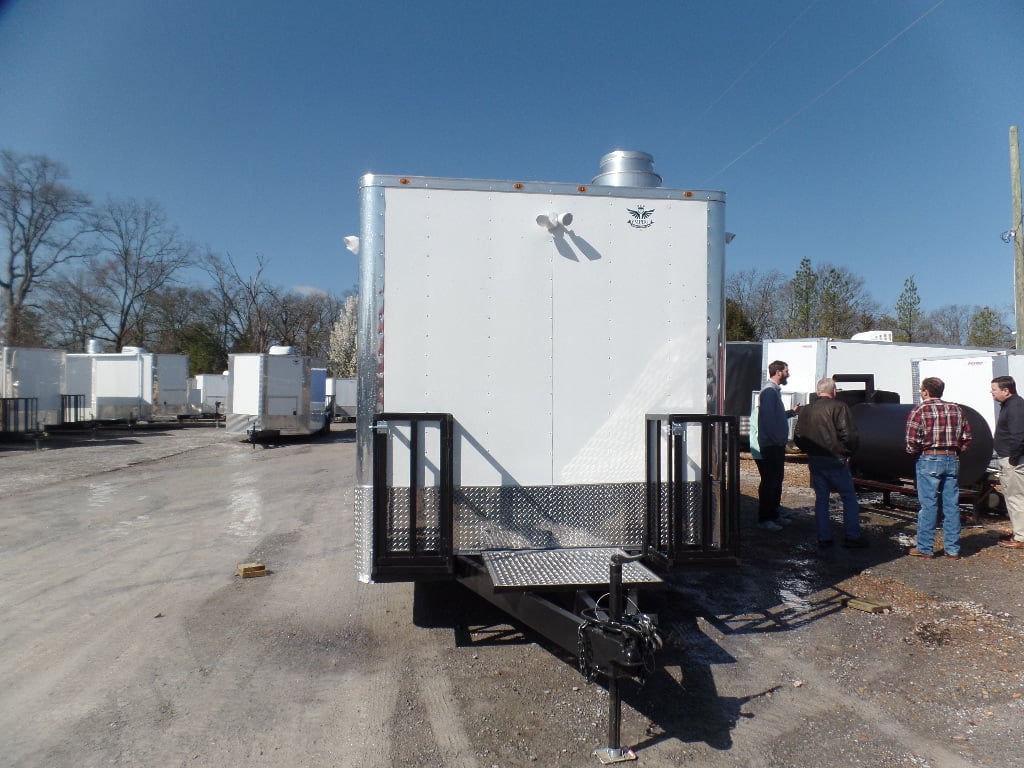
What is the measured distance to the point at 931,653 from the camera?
4.30 metres

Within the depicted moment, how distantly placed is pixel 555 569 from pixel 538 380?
1164 mm

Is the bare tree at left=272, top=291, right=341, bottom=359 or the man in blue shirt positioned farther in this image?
the bare tree at left=272, top=291, right=341, bottom=359

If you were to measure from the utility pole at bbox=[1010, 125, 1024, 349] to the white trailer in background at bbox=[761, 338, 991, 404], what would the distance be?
140 centimetres

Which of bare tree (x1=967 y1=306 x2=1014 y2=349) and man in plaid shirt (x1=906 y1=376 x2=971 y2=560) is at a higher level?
bare tree (x1=967 y1=306 x2=1014 y2=349)

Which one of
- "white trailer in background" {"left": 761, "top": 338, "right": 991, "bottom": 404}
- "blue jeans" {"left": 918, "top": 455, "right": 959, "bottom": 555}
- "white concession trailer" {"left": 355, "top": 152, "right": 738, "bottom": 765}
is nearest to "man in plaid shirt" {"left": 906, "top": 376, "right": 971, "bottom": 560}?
"blue jeans" {"left": 918, "top": 455, "right": 959, "bottom": 555}

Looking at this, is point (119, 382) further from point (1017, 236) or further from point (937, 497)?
point (1017, 236)

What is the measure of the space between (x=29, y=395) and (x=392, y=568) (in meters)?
21.6

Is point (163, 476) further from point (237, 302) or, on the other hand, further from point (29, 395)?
point (237, 302)

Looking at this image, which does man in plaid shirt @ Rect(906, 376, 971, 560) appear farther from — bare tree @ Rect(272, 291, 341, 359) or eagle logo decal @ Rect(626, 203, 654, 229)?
bare tree @ Rect(272, 291, 341, 359)

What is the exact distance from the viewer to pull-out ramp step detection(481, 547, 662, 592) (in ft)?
11.6

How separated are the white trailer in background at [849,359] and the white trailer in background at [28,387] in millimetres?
20884

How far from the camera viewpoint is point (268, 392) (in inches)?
754

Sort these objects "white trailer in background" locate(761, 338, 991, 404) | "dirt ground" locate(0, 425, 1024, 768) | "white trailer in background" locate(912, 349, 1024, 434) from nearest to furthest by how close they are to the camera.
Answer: "dirt ground" locate(0, 425, 1024, 768) → "white trailer in background" locate(912, 349, 1024, 434) → "white trailer in background" locate(761, 338, 991, 404)

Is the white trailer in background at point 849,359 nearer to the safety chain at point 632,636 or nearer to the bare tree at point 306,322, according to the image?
the safety chain at point 632,636
